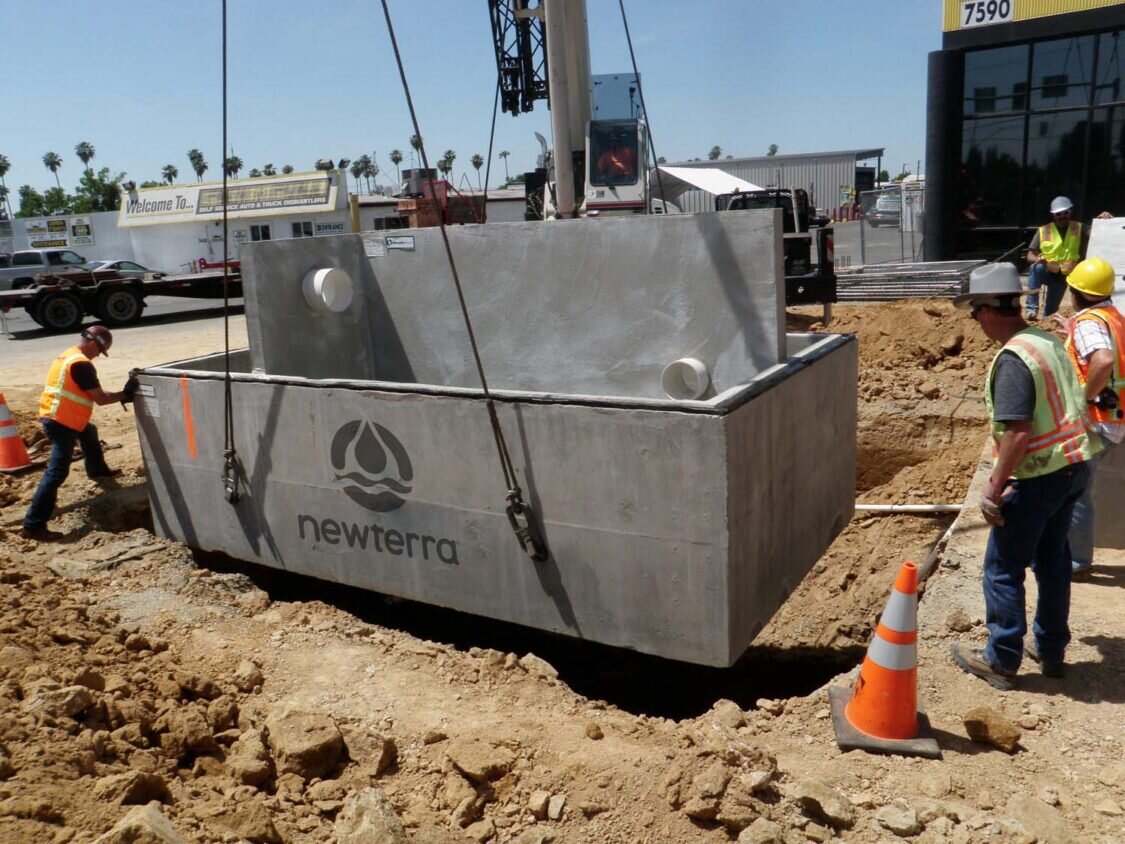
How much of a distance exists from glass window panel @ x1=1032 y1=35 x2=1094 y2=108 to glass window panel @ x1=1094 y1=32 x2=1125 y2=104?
17cm

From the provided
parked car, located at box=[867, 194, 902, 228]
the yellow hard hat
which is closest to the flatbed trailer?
the yellow hard hat

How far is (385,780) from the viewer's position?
351cm

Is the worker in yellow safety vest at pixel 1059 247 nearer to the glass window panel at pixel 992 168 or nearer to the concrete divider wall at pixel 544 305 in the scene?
the concrete divider wall at pixel 544 305

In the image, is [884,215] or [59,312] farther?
[884,215]

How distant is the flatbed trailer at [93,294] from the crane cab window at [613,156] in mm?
11057

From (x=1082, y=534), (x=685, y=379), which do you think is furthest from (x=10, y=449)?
(x=1082, y=534)

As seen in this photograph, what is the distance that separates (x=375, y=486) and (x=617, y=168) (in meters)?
6.85

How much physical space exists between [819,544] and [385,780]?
326 centimetres

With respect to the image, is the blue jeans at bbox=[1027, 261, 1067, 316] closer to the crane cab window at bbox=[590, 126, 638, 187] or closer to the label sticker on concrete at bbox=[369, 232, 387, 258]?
the crane cab window at bbox=[590, 126, 638, 187]

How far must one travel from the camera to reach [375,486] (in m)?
5.30

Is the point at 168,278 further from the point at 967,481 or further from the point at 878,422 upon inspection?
the point at 967,481

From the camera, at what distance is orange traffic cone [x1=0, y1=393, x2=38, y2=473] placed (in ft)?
25.9

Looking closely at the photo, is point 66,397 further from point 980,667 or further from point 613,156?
point 613,156

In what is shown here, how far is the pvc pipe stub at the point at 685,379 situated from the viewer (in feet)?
19.4
